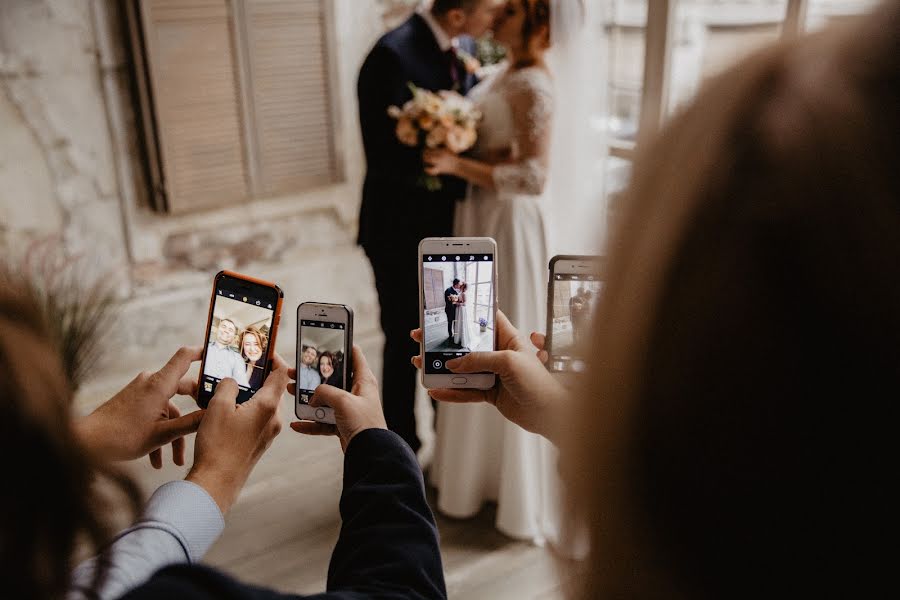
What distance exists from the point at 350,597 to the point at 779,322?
0.50 m

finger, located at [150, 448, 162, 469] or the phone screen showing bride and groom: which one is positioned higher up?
the phone screen showing bride and groom

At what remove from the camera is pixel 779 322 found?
1.08ft

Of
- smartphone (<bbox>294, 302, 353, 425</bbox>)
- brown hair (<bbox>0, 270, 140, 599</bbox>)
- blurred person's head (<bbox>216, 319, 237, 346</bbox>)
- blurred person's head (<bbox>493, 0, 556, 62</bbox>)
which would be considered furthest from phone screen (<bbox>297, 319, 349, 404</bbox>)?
blurred person's head (<bbox>493, 0, 556, 62</bbox>)

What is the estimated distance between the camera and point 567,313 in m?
1.37

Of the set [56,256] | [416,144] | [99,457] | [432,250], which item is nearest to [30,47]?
[56,256]

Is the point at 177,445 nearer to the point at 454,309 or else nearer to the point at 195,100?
the point at 454,309

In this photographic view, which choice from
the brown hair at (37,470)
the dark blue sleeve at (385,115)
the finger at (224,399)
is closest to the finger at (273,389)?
the finger at (224,399)

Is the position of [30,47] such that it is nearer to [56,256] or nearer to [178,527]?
[56,256]

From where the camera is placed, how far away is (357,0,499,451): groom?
246cm

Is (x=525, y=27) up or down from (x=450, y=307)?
up

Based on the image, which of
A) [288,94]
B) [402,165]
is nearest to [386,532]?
[402,165]

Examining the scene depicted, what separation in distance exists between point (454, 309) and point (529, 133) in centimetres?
107

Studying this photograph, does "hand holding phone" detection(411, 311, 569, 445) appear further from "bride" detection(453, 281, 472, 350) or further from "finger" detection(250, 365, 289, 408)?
"finger" detection(250, 365, 289, 408)

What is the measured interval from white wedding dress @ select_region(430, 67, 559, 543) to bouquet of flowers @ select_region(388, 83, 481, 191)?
0.13m
